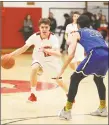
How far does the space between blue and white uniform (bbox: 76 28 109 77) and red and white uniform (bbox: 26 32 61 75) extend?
834 mm

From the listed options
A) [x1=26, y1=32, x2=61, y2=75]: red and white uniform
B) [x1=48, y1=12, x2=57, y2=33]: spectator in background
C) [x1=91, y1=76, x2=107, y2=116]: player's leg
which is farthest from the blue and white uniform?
[x1=48, y1=12, x2=57, y2=33]: spectator in background

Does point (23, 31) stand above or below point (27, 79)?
above

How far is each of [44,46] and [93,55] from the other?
1.16 metres

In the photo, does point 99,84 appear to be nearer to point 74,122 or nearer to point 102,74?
point 102,74

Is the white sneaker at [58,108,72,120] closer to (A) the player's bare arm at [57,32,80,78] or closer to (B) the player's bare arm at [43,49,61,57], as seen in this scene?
(A) the player's bare arm at [57,32,80,78]

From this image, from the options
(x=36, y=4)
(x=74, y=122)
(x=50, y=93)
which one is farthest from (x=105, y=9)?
(x=74, y=122)

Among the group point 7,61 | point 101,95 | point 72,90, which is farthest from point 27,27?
point 72,90

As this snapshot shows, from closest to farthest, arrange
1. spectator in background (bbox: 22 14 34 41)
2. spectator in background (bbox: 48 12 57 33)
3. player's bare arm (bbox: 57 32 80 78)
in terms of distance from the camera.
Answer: player's bare arm (bbox: 57 32 80 78) → spectator in background (bbox: 22 14 34 41) → spectator in background (bbox: 48 12 57 33)

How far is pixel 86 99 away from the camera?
686cm

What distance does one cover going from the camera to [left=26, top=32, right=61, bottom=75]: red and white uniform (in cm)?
612

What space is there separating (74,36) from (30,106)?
1.59 m

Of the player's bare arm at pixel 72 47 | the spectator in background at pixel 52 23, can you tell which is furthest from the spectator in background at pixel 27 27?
the player's bare arm at pixel 72 47

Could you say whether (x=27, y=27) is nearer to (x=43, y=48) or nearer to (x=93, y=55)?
(x=43, y=48)

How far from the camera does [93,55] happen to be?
5234mm
